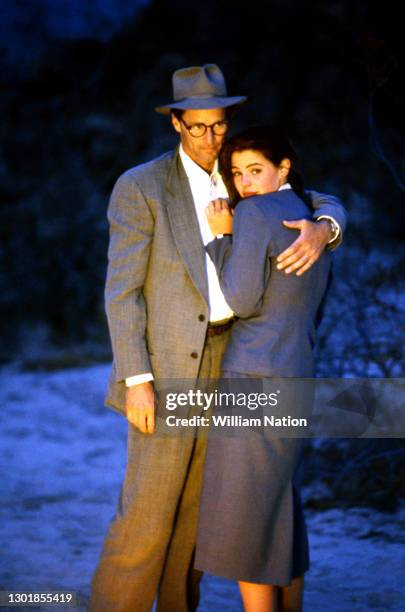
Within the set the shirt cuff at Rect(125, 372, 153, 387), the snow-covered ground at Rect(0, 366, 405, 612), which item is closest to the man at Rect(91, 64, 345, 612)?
the shirt cuff at Rect(125, 372, 153, 387)

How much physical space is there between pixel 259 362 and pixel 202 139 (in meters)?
0.63

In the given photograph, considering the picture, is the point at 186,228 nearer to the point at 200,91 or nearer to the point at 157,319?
the point at 157,319

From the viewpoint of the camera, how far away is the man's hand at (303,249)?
2443mm

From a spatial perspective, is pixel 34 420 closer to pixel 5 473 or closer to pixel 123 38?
pixel 5 473

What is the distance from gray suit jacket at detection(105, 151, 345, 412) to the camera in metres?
2.62

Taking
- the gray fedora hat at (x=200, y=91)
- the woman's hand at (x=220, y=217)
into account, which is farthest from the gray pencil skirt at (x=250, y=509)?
the gray fedora hat at (x=200, y=91)

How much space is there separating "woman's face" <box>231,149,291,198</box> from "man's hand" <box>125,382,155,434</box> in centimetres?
57

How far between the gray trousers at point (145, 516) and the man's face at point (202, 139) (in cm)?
48

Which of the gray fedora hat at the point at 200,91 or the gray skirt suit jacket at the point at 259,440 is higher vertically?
the gray fedora hat at the point at 200,91

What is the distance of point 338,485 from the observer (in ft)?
15.3

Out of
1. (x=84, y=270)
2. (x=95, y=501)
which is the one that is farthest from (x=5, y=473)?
(x=84, y=270)

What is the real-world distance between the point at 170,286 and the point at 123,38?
5.98 meters

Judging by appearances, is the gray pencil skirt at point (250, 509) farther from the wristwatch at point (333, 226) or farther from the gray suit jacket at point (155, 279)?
the wristwatch at point (333, 226)

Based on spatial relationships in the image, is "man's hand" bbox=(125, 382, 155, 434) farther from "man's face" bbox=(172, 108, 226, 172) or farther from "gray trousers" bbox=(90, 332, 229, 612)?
"man's face" bbox=(172, 108, 226, 172)
